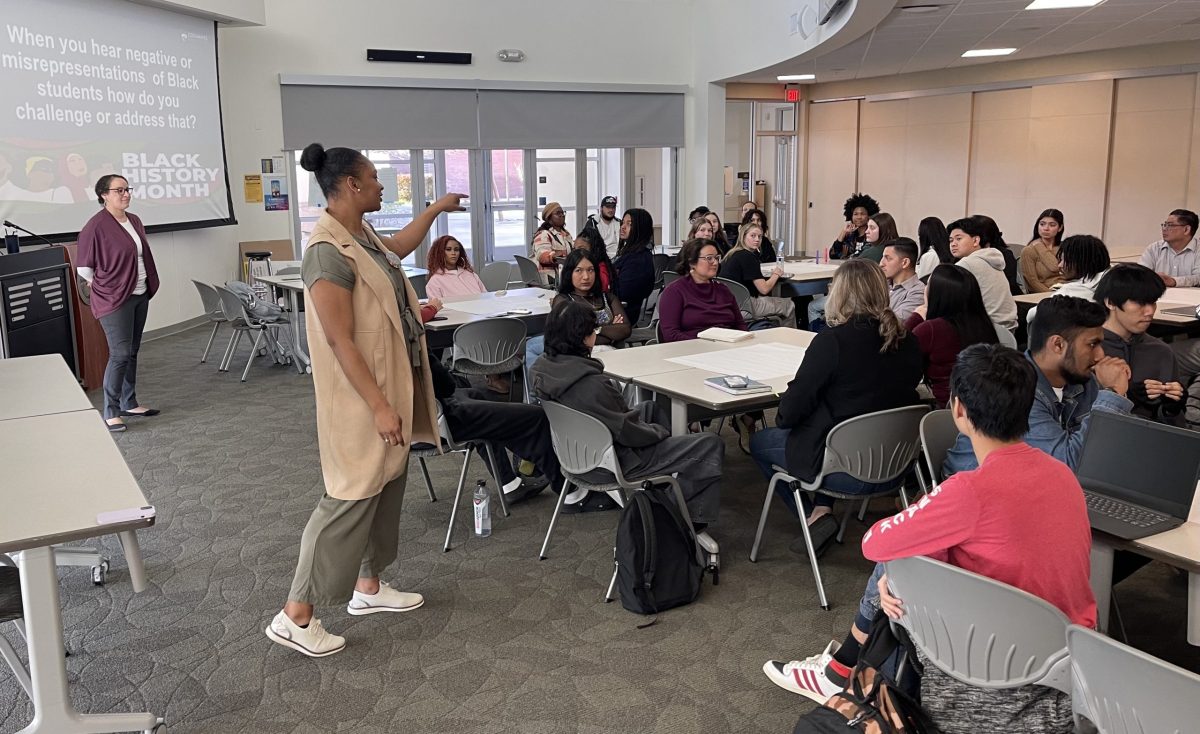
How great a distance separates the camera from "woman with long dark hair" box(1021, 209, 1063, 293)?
7469mm

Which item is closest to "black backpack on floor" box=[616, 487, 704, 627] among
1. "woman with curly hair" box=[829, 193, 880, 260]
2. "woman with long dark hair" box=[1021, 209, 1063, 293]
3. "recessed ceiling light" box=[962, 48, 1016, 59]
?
A: "woman with long dark hair" box=[1021, 209, 1063, 293]

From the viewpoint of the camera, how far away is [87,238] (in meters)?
6.23

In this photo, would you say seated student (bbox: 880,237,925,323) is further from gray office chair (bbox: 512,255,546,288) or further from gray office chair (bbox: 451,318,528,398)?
gray office chair (bbox: 512,255,546,288)

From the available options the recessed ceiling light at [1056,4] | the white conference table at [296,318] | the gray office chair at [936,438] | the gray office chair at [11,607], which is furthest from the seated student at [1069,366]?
the white conference table at [296,318]

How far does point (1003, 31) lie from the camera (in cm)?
914

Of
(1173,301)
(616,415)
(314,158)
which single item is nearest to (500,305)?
(616,415)

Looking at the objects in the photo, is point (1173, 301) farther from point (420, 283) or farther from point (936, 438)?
point (420, 283)

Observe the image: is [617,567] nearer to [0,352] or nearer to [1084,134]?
[0,352]

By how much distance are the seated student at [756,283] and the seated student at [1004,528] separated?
468 cm

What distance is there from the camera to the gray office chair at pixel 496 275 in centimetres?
853

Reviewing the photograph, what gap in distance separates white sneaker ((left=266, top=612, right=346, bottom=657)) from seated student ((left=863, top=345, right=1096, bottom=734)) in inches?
78.2

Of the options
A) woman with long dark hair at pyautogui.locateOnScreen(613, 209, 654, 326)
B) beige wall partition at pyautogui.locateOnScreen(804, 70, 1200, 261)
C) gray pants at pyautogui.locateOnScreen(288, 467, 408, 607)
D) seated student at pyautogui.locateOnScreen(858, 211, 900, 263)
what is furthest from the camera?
beige wall partition at pyautogui.locateOnScreen(804, 70, 1200, 261)

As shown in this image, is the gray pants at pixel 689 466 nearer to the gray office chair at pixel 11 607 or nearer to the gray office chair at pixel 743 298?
the gray office chair at pixel 11 607

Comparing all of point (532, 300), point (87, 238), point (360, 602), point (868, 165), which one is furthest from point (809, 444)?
point (868, 165)
